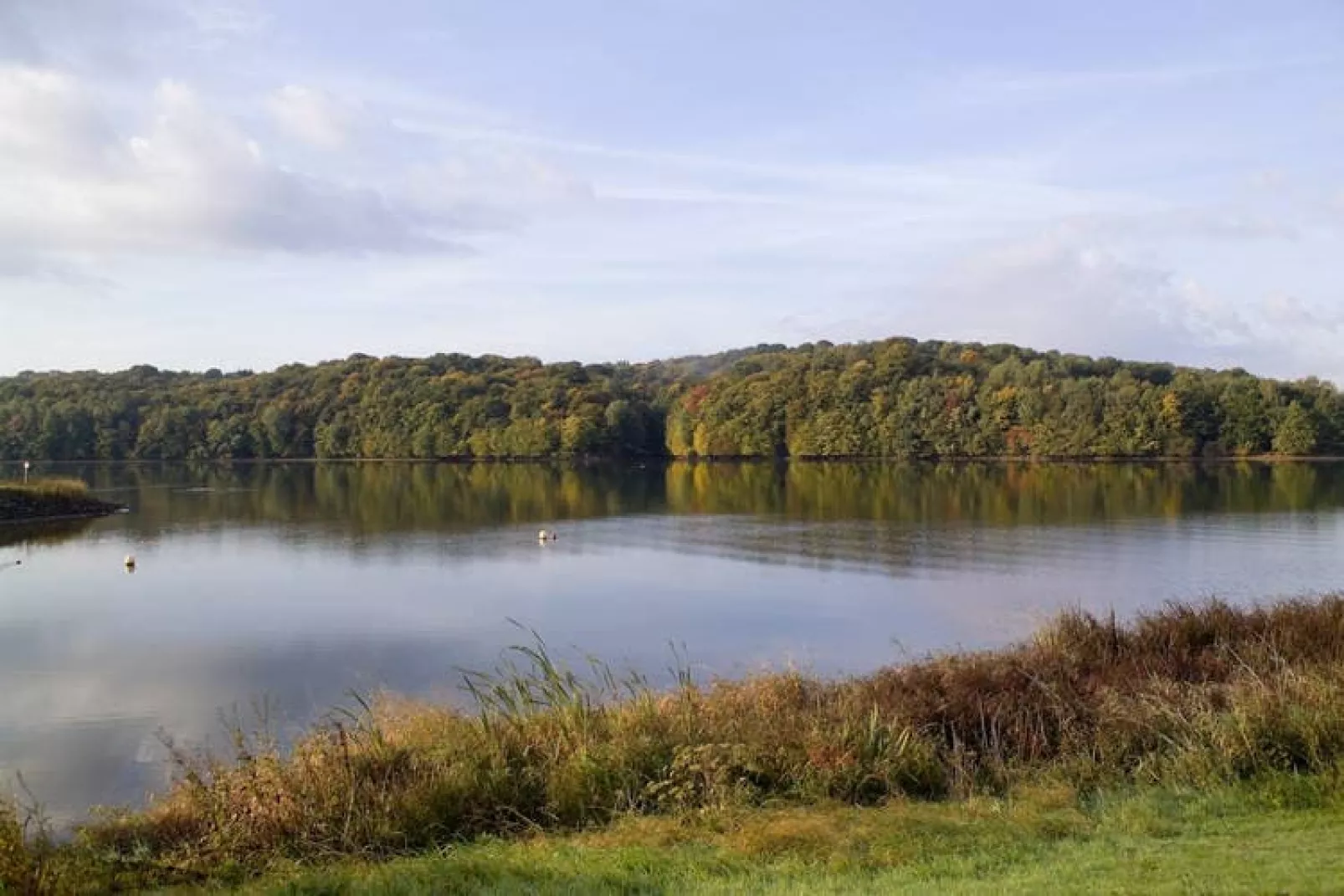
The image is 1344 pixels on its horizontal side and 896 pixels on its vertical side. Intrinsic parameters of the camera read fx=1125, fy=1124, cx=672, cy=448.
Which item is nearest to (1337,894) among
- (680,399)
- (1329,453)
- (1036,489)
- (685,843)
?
(685,843)

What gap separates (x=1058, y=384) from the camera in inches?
3969

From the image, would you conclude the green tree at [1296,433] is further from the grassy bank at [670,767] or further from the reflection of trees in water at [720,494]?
the grassy bank at [670,767]

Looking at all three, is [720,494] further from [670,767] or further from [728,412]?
[670,767]

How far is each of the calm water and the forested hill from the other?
119ft

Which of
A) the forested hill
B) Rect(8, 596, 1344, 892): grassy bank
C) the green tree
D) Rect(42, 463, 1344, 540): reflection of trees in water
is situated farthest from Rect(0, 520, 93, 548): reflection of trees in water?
the green tree

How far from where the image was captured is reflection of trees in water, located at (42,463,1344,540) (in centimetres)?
4762

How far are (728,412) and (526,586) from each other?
86196mm

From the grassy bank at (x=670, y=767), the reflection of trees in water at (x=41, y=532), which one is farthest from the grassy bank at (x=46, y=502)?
the grassy bank at (x=670, y=767)

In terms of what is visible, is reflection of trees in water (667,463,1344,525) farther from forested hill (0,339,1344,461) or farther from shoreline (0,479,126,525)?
shoreline (0,479,126,525)

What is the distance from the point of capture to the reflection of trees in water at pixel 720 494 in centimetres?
4762

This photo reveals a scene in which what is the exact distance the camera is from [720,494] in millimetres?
63594

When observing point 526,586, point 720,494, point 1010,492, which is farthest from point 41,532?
point 1010,492

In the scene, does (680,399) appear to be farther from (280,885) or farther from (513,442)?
(280,885)

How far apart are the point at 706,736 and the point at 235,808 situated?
3.81m
